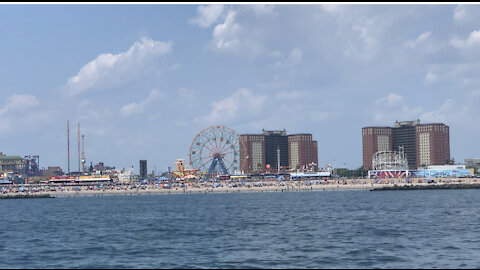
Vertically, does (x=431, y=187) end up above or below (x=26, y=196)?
below

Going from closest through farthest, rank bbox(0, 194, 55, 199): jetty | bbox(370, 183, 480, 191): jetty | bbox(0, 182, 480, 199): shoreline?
bbox(370, 183, 480, 191): jetty → bbox(0, 194, 55, 199): jetty → bbox(0, 182, 480, 199): shoreline

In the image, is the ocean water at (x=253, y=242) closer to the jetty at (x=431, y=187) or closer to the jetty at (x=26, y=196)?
the jetty at (x=431, y=187)

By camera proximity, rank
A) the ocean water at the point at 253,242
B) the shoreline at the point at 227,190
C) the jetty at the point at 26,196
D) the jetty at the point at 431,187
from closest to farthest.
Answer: the ocean water at the point at 253,242 < the jetty at the point at 431,187 < the jetty at the point at 26,196 < the shoreline at the point at 227,190

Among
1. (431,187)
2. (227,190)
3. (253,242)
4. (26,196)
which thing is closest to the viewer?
(253,242)

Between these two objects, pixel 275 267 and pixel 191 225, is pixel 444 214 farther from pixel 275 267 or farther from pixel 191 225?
pixel 275 267

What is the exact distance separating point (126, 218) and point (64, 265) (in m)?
44.8

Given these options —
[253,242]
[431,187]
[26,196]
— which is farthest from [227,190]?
[253,242]

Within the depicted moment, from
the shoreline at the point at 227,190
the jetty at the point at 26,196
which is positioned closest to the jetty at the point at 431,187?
the shoreline at the point at 227,190

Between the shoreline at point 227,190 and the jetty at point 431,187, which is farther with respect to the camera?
the shoreline at point 227,190

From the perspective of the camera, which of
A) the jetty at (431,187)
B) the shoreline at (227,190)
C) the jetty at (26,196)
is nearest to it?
the jetty at (431,187)

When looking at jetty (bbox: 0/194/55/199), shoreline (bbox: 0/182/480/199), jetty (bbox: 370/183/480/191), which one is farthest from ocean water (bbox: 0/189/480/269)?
jetty (bbox: 0/194/55/199)

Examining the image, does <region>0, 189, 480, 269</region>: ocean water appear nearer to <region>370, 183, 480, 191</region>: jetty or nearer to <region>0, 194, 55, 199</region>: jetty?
<region>370, 183, 480, 191</region>: jetty

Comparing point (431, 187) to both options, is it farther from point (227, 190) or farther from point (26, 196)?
point (26, 196)

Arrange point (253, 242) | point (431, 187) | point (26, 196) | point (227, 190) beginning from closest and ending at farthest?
point (253, 242), point (431, 187), point (26, 196), point (227, 190)
